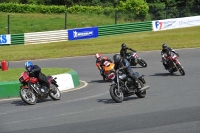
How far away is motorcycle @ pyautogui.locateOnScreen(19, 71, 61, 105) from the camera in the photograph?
15.0m

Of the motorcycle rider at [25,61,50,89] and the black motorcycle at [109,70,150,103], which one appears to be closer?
the black motorcycle at [109,70,150,103]

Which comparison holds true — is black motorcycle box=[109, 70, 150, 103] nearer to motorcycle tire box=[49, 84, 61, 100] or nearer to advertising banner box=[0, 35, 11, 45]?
motorcycle tire box=[49, 84, 61, 100]

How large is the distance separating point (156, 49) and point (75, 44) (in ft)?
24.2

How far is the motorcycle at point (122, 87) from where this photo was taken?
14492 millimetres

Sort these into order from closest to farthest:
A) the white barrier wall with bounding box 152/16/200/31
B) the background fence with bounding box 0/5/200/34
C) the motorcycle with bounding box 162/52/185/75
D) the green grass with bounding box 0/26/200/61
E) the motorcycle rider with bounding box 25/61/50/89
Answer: the motorcycle rider with bounding box 25/61/50/89
the motorcycle with bounding box 162/52/185/75
the green grass with bounding box 0/26/200/61
the white barrier wall with bounding box 152/16/200/31
the background fence with bounding box 0/5/200/34

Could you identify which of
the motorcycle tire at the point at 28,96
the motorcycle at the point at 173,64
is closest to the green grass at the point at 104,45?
the motorcycle at the point at 173,64

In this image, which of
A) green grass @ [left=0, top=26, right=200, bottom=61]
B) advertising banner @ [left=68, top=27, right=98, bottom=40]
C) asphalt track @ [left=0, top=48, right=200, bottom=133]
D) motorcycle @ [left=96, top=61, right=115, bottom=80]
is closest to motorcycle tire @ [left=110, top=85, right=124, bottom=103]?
asphalt track @ [left=0, top=48, right=200, bottom=133]

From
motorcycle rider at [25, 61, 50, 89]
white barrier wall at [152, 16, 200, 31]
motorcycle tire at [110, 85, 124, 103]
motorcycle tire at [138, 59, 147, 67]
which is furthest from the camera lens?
white barrier wall at [152, 16, 200, 31]

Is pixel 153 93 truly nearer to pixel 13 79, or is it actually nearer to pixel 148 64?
pixel 13 79

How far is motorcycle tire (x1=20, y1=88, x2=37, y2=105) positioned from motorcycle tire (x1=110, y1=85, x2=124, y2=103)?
7.72 feet

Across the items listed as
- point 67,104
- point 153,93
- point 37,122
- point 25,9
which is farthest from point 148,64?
point 25,9

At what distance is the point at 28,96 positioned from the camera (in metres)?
15.0

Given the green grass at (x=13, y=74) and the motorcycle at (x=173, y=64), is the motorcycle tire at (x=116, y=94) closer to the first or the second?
the green grass at (x=13, y=74)

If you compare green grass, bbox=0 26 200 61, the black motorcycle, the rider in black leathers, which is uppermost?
the rider in black leathers
